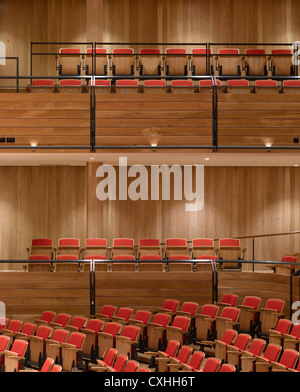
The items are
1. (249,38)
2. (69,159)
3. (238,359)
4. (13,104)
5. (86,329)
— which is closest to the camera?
(238,359)

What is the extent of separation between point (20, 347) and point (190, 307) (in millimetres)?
2057

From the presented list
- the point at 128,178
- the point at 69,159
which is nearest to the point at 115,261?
the point at 69,159

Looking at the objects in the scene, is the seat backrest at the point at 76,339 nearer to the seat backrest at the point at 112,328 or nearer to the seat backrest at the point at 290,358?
the seat backrest at the point at 112,328

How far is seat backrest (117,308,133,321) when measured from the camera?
21.8ft

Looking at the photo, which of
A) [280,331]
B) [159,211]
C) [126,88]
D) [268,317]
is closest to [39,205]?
[159,211]

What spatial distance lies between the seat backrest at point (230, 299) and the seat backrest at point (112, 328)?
58.2 inches

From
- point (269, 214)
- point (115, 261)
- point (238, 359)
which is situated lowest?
point (238, 359)

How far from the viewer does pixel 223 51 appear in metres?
9.88

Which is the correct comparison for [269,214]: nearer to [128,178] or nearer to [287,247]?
[287,247]

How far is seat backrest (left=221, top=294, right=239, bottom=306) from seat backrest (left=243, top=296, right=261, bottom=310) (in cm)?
11

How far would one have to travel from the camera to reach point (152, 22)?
10.9 m

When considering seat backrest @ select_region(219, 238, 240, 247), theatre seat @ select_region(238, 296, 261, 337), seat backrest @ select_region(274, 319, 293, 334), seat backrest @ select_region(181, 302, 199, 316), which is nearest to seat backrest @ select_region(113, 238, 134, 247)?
seat backrest @ select_region(219, 238, 240, 247)

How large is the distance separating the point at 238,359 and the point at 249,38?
7.42m

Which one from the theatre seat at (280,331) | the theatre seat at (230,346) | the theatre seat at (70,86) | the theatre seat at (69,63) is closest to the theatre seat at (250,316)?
the theatre seat at (280,331)
